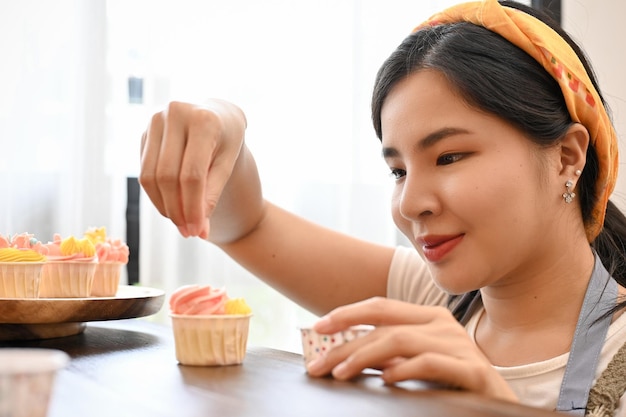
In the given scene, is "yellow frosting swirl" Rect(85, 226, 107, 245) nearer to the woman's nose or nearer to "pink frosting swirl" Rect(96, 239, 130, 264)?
"pink frosting swirl" Rect(96, 239, 130, 264)

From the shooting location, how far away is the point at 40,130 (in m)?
2.15

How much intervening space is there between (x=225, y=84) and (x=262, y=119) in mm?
173

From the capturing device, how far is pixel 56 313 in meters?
1.07

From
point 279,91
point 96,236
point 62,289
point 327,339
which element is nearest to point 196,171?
point 327,339

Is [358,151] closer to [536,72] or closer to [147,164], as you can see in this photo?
[536,72]

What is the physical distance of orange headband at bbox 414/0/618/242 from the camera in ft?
4.15

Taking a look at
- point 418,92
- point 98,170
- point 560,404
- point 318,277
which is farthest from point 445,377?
point 98,170

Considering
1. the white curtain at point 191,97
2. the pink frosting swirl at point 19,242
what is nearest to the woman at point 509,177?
the pink frosting swirl at point 19,242

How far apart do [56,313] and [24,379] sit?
1.89 feet

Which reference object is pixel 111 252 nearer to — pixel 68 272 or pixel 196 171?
pixel 68 272

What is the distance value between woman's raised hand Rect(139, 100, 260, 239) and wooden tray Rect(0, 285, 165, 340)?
0.71ft

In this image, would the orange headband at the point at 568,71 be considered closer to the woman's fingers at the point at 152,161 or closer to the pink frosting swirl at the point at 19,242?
the woman's fingers at the point at 152,161

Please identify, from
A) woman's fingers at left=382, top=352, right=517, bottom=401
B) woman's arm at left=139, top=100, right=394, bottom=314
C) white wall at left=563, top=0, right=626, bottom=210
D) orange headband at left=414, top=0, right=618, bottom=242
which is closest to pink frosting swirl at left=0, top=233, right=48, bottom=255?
woman's arm at left=139, top=100, right=394, bottom=314

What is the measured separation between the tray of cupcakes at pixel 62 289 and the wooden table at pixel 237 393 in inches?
5.2
